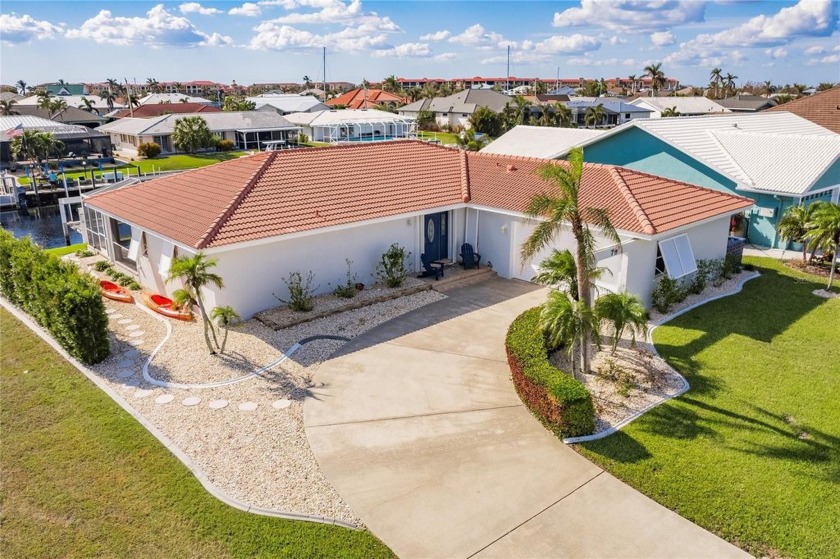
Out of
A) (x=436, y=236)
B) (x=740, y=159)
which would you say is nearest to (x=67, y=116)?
(x=436, y=236)

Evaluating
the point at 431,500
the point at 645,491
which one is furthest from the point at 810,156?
the point at 431,500

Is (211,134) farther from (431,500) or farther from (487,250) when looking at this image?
(431,500)

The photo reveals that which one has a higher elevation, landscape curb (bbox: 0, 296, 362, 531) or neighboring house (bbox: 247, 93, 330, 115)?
neighboring house (bbox: 247, 93, 330, 115)

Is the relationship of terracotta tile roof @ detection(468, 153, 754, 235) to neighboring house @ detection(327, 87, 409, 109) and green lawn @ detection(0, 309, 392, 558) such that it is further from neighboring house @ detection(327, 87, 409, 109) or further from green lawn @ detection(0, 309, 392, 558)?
neighboring house @ detection(327, 87, 409, 109)

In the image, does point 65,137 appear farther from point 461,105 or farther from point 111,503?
point 111,503

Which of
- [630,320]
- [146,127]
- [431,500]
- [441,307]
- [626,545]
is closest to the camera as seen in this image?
[626,545]

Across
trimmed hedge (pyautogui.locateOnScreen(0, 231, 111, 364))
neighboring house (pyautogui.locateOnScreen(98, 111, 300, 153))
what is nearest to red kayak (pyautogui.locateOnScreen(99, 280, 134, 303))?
trimmed hedge (pyautogui.locateOnScreen(0, 231, 111, 364))
